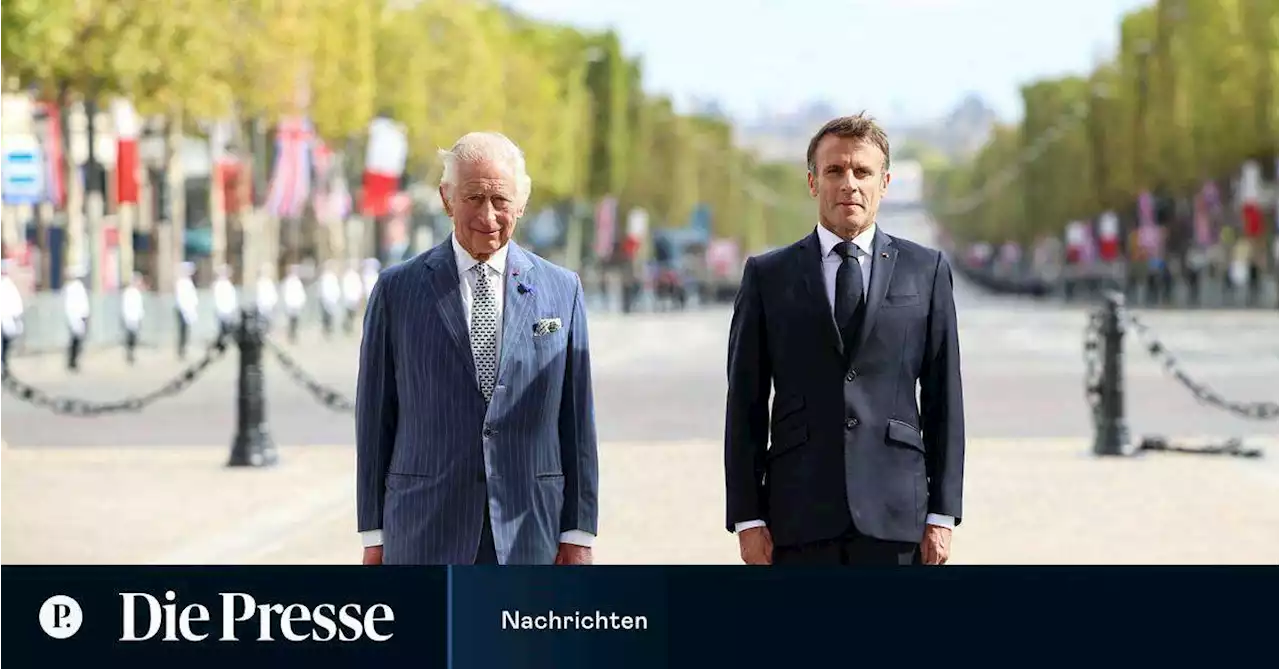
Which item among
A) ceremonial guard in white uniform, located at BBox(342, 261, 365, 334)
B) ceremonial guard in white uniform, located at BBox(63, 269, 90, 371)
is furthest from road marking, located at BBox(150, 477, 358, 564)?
ceremonial guard in white uniform, located at BBox(342, 261, 365, 334)

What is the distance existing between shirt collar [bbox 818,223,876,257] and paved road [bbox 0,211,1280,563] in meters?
6.88

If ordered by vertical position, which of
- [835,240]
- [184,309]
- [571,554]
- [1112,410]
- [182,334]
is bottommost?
[571,554]

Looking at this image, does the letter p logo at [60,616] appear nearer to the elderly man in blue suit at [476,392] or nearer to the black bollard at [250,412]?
the elderly man in blue suit at [476,392]

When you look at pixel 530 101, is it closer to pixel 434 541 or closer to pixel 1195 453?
pixel 1195 453

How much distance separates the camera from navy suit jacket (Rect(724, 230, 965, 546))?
686 centimetres

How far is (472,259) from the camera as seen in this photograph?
22.7ft

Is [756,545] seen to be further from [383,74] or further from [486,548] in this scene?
[383,74]

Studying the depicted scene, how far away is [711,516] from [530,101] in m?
74.5

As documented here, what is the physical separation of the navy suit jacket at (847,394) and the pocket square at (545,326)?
1.51 ft

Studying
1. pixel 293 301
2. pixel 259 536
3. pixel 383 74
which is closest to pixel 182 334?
pixel 293 301

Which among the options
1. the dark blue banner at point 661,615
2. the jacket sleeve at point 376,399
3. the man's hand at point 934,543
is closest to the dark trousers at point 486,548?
the dark blue banner at point 661,615

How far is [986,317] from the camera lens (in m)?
73.5

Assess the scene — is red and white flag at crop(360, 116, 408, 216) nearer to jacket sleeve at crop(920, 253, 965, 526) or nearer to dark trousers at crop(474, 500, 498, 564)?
dark trousers at crop(474, 500, 498, 564)

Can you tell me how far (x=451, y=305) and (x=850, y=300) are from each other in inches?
39.8
